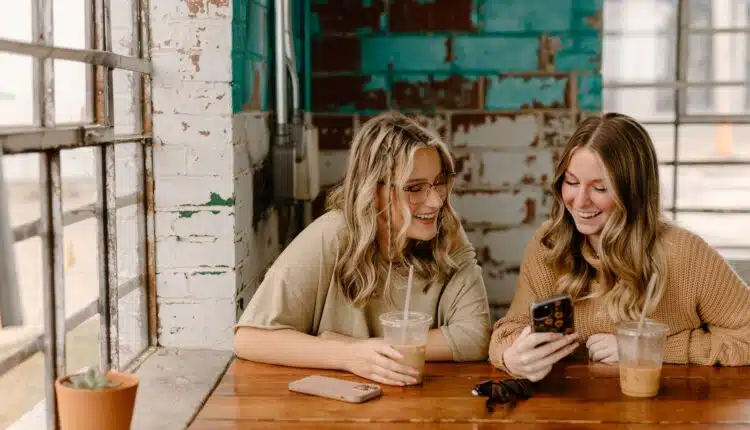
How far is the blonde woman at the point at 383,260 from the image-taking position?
215 centimetres

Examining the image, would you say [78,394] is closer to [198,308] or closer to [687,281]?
[198,308]

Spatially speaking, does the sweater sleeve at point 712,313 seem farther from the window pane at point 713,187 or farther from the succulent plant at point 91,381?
the window pane at point 713,187

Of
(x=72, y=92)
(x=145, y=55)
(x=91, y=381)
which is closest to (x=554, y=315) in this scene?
(x=91, y=381)

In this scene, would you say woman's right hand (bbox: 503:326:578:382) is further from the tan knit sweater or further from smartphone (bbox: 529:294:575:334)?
the tan knit sweater

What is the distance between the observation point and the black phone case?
1771 millimetres

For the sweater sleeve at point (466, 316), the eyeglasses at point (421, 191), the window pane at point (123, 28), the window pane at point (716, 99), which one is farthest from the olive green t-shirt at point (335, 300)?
the window pane at point (716, 99)

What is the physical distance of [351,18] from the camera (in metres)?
3.28

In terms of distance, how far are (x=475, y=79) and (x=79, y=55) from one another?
1.71m

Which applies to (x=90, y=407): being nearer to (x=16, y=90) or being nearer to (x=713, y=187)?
(x=16, y=90)

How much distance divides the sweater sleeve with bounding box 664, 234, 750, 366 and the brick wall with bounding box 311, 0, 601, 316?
1.18m

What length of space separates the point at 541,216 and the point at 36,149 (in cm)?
208

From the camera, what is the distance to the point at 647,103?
3.61 m

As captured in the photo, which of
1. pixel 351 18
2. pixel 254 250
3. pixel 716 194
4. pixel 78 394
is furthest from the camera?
pixel 716 194

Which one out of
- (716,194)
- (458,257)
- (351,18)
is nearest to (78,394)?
(458,257)
